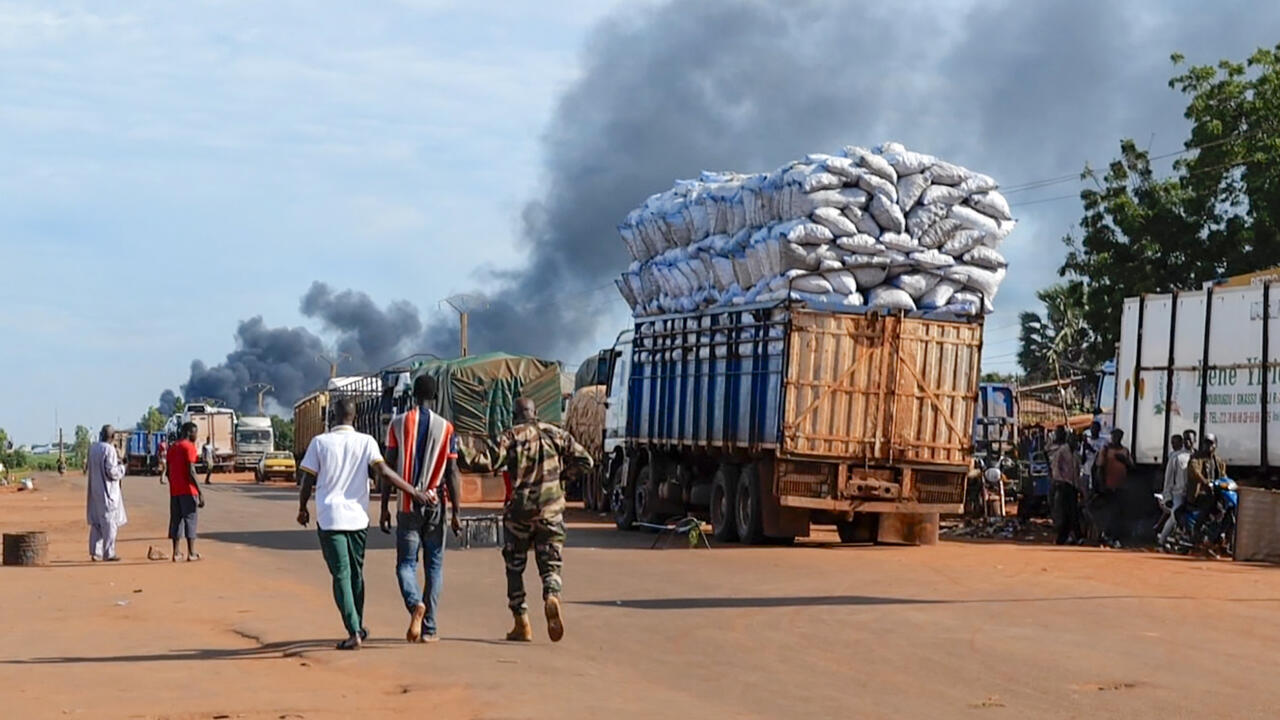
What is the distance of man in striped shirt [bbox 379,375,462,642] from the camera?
1180 centimetres

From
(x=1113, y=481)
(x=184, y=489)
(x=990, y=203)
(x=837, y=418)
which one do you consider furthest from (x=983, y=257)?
(x=184, y=489)

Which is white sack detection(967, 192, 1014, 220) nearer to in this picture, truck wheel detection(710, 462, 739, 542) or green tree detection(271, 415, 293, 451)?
truck wheel detection(710, 462, 739, 542)

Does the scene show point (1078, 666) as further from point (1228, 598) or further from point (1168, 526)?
point (1168, 526)

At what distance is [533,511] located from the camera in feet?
38.7

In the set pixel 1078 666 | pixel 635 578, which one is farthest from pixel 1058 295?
pixel 1078 666

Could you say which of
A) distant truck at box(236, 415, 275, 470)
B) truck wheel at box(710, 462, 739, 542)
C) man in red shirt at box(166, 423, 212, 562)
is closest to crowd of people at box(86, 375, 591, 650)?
man in red shirt at box(166, 423, 212, 562)

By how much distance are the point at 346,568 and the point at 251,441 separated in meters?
69.9

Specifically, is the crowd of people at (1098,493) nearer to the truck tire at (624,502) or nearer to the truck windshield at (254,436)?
the truck tire at (624,502)

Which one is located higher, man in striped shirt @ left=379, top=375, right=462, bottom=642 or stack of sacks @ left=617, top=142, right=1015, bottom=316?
stack of sacks @ left=617, top=142, right=1015, bottom=316

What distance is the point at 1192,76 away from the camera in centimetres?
4256

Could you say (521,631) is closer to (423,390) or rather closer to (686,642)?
(686,642)

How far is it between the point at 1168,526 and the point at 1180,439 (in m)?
1.18

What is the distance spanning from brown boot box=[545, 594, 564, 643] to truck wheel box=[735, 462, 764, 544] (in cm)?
999

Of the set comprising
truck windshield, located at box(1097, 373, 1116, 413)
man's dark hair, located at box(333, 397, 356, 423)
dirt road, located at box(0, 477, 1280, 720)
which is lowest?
dirt road, located at box(0, 477, 1280, 720)
